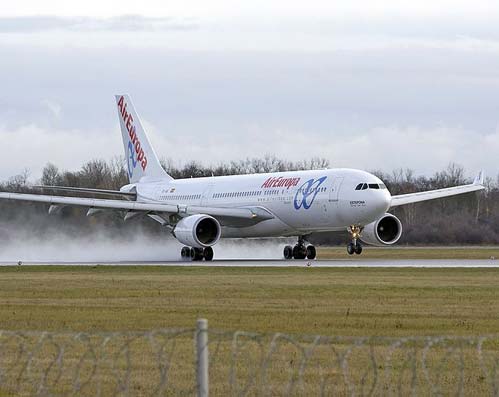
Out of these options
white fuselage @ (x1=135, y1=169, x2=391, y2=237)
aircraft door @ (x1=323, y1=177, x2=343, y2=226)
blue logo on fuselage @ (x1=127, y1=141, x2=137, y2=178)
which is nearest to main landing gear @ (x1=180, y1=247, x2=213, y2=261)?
white fuselage @ (x1=135, y1=169, x2=391, y2=237)

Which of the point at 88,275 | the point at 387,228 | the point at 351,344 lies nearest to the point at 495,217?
the point at 387,228

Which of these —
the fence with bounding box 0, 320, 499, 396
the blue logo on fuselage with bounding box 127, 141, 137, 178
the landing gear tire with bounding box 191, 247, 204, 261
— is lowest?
the fence with bounding box 0, 320, 499, 396

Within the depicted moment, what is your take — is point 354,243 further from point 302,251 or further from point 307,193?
point 302,251

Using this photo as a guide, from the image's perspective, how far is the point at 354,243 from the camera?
54.0 meters

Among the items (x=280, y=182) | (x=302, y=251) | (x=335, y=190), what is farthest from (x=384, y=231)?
(x=280, y=182)

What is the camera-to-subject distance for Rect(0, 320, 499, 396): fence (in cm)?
1462

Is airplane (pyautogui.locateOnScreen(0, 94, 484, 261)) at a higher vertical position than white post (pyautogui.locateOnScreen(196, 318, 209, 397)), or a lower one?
higher

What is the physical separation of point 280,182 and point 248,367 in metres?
41.4

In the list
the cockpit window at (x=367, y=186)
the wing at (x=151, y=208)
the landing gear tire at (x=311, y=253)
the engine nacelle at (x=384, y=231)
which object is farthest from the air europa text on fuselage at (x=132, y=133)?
the cockpit window at (x=367, y=186)

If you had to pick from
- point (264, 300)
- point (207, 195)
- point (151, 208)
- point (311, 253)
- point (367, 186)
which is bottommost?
point (264, 300)

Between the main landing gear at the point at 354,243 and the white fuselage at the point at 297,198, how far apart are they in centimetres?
44

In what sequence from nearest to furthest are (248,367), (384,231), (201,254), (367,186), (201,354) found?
(201,354) → (248,367) → (367,186) → (201,254) → (384,231)

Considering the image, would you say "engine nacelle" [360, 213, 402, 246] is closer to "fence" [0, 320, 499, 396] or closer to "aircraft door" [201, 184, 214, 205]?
"aircraft door" [201, 184, 214, 205]

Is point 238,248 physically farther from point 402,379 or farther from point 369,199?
point 402,379
